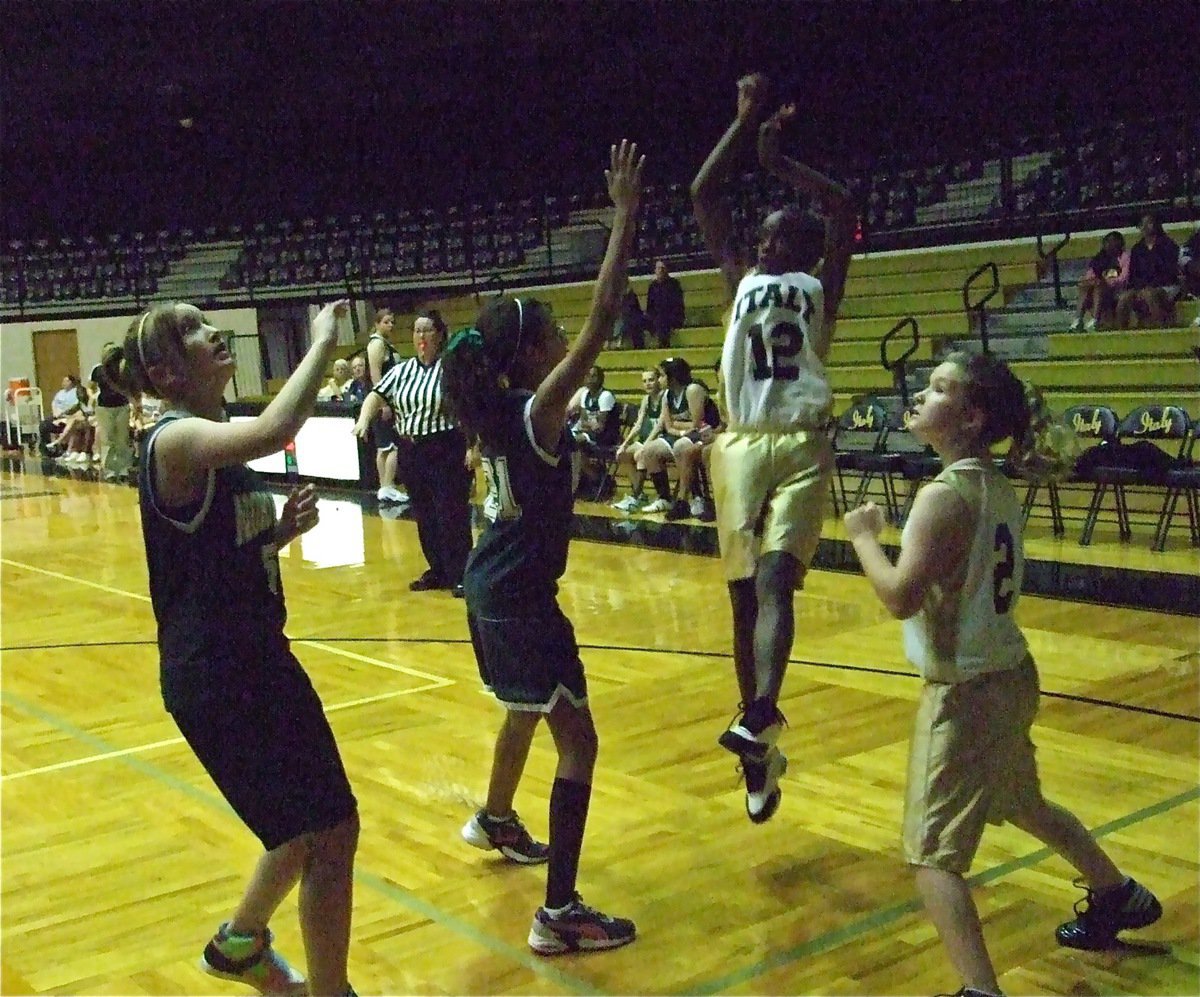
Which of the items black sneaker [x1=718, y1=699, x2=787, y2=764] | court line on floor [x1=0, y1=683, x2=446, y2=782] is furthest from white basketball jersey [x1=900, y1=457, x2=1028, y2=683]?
court line on floor [x1=0, y1=683, x2=446, y2=782]

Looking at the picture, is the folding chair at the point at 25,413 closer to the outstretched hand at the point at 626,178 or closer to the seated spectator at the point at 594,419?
the seated spectator at the point at 594,419

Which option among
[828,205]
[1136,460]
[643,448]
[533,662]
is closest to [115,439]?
[643,448]

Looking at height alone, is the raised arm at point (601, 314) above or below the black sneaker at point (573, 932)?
above

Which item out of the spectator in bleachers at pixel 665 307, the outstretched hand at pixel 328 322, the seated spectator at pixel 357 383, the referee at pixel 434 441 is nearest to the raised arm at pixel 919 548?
the outstretched hand at pixel 328 322

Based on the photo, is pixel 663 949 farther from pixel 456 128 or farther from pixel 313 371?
pixel 456 128

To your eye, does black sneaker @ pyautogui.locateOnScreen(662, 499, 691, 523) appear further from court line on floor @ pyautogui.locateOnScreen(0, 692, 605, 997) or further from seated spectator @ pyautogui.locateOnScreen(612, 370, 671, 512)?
court line on floor @ pyautogui.locateOnScreen(0, 692, 605, 997)

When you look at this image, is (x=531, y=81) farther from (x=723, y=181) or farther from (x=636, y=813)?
(x=636, y=813)

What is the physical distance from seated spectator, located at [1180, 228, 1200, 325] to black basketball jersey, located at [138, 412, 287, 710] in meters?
9.18

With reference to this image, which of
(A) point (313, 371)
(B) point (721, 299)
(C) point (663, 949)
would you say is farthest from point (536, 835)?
(B) point (721, 299)

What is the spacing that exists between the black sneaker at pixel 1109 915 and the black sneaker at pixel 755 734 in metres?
0.86

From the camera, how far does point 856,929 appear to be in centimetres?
332

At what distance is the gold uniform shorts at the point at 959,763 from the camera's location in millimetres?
2711

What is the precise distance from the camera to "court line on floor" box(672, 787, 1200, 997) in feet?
10.1

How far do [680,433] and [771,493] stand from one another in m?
7.02
